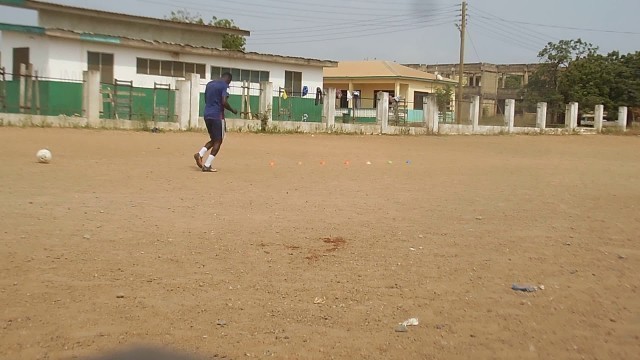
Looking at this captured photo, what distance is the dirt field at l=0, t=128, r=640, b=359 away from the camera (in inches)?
165

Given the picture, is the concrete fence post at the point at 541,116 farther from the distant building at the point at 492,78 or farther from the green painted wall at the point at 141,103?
the green painted wall at the point at 141,103

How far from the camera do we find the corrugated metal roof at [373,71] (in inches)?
1881

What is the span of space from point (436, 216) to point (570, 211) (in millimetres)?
2017

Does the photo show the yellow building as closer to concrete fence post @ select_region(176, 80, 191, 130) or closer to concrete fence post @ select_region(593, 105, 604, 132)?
concrete fence post @ select_region(593, 105, 604, 132)

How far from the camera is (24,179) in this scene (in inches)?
406

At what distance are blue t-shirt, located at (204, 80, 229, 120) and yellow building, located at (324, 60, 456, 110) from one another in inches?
1357

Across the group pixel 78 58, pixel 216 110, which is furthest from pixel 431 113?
pixel 216 110

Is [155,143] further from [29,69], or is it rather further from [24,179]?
[29,69]

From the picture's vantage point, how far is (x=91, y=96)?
2380 centimetres

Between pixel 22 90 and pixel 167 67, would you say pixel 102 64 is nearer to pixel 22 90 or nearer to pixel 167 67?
pixel 167 67

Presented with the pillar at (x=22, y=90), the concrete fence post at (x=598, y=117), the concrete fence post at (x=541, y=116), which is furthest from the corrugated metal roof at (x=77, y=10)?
the concrete fence post at (x=598, y=117)

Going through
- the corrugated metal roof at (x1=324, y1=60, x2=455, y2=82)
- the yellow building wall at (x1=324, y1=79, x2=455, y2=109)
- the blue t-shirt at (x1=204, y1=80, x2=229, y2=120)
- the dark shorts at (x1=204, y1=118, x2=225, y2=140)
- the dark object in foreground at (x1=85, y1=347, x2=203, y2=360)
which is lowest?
the dark object in foreground at (x1=85, y1=347, x2=203, y2=360)

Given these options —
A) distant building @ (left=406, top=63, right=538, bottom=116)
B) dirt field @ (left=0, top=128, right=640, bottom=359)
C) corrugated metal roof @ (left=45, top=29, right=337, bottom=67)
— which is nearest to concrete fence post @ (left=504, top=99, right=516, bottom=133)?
corrugated metal roof @ (left=45, top=29, right=337, bottom=67)

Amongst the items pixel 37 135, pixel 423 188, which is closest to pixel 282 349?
pixel 423 188
